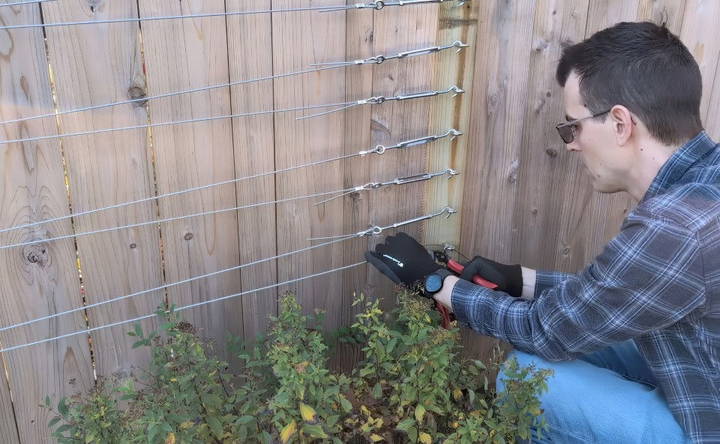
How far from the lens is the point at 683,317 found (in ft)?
5.14

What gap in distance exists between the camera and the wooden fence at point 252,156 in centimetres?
173

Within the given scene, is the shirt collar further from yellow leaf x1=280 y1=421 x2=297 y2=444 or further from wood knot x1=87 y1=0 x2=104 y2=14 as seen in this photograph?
wood knot x1=87 y1=0 x2=104 y2=14

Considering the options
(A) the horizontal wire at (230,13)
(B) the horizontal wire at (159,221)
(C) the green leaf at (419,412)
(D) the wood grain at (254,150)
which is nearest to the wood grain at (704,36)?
(A) the horizontal wire at (230,13)

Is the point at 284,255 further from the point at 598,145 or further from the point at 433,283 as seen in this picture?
the point at 598,145

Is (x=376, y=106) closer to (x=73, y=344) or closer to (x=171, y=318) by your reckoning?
(x=171, y=318)

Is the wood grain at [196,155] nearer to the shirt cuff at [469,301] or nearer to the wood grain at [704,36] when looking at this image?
the shirt cuff at [469,301]

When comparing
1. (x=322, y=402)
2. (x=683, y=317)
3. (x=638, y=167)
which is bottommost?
(x=322, y=402)

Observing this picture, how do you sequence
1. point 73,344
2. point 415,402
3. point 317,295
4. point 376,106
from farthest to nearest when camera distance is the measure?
point 317,295 < point 376,106 < point 73,344 < point 415,402

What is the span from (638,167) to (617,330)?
502 mm

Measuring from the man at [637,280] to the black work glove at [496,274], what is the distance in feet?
0.41

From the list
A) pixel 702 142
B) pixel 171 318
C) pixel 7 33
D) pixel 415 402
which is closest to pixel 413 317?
pixel 415 402

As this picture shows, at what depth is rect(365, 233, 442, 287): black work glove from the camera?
78.4 inches

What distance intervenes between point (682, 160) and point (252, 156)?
1344mm

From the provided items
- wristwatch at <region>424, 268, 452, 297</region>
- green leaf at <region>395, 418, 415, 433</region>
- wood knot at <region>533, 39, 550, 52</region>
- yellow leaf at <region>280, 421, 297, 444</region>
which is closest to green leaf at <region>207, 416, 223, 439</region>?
yellow leaf at <region>280, 421, 297, 444</region>
